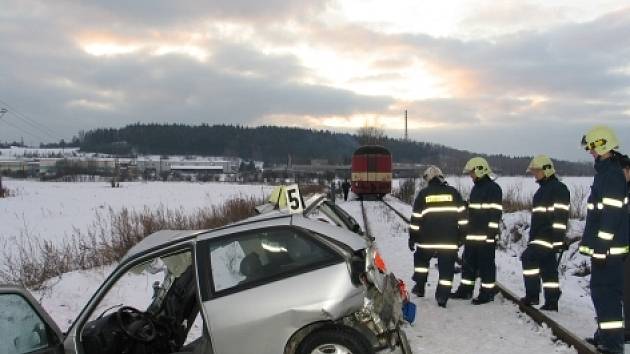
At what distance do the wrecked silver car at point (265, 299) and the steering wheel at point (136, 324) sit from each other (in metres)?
0.03

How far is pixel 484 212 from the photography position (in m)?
7.45

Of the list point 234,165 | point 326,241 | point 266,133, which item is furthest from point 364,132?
point 266,133

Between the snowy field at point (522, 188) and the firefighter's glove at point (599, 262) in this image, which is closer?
the firefighter's glove at point (599, 262)

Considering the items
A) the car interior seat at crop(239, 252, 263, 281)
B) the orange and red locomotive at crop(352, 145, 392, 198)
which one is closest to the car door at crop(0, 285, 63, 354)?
the car interior seat at crop(239, 252, 263, 281)

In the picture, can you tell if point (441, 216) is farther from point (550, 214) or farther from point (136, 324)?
point (136, 324)

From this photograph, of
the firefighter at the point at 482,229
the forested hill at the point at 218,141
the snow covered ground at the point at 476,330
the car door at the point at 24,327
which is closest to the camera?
the car door at the point at 24,327

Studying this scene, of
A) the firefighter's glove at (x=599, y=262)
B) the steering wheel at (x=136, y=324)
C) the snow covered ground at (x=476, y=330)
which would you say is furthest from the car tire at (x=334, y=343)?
the firefighter's glove at (x=599, y=262)

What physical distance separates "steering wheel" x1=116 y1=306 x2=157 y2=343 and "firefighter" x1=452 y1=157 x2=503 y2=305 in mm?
4677

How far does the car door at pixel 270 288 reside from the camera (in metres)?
3.90

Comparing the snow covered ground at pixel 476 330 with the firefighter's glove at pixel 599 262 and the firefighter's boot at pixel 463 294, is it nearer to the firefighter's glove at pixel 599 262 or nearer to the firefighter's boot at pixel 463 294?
the firefighter's boot at pixel 463 294

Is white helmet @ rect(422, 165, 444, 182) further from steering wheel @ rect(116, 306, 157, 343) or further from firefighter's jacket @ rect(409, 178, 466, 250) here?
steering wheel @ rect(116, 306, 157, 343)

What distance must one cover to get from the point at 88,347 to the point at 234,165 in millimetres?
152193

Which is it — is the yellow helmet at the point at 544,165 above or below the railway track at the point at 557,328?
above

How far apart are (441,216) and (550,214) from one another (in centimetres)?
144
